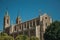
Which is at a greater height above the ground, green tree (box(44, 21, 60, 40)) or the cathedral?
the cathedral

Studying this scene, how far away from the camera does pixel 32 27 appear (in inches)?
1796

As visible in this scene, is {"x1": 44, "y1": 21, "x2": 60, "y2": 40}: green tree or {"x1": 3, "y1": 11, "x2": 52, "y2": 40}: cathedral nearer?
{"x1": 44, "y1": 21, "x2": 60, "y2": 40}: green tree

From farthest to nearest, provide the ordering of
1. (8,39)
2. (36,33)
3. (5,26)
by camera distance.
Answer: (5,26) → (36,33) → (8,39)

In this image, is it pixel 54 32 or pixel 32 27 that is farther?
pixel 32 27

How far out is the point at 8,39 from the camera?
32.1 meters

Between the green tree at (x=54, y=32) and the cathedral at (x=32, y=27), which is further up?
the cathedral at (x=32, y=27)

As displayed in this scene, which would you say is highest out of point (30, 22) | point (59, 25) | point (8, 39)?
point (30, 22)

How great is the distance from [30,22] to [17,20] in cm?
1036

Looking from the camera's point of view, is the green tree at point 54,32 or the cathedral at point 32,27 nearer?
the green tree at point 54,32

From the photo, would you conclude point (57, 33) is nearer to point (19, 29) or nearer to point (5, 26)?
point (19, 29)

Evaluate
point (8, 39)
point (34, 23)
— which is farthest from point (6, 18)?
point (8, 39)

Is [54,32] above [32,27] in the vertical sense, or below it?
below

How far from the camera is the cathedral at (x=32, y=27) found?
43.9 metres

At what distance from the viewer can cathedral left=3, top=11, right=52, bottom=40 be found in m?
43.9
